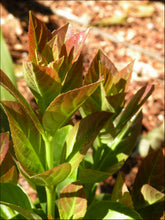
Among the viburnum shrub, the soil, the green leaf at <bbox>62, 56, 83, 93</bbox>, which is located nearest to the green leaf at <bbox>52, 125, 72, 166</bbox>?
the viburnum shrub

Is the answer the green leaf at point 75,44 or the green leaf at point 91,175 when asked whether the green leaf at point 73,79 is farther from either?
the green leaf at point 91,175

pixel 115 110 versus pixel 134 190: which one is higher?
pixel 115 110

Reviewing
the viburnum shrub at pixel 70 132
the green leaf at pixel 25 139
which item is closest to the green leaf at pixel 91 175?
the viburnum shrub at pixel 70 132

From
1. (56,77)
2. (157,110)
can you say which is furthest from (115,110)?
(157,110)

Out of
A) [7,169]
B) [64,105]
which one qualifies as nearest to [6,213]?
[7,169]

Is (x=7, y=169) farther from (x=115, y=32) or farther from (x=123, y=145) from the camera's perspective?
(x=115, y=32)

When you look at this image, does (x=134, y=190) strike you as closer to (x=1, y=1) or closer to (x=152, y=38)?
(x=152, y=38)

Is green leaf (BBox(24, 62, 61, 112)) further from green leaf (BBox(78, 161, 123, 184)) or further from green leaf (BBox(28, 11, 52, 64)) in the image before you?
green leaf (BBox(78, 161, 123, 184))
